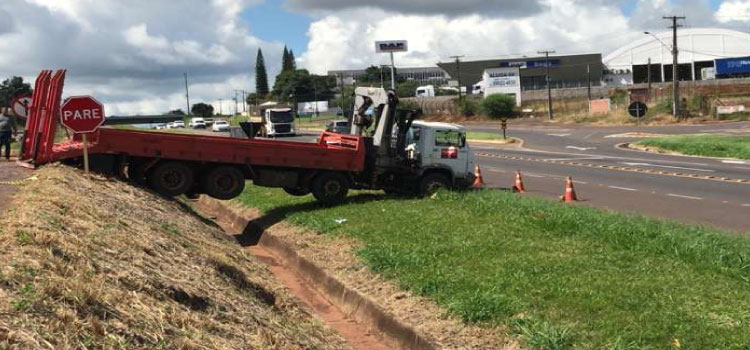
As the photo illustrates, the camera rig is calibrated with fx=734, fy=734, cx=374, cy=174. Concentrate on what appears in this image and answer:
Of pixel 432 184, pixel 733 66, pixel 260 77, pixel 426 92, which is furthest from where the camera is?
pixel 260 77

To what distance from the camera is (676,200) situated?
58.7ft

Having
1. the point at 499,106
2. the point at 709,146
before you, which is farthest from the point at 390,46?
the point at 709,146

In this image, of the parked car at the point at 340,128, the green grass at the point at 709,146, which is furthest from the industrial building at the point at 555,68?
the parked car at the point at 340,128

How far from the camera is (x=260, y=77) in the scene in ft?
653

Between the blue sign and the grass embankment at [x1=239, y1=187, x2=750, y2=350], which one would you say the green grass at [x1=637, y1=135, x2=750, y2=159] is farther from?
the blue sign

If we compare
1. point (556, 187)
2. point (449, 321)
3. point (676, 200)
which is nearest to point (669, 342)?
point (449, 321)

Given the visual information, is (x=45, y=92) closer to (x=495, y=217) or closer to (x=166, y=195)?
(x=166, y=195)

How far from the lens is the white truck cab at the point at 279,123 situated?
6231cm

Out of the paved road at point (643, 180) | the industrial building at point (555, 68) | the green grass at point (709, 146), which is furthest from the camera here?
the industrial building at point (555, 68)

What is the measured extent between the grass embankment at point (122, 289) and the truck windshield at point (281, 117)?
5284cm

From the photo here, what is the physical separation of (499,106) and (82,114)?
83.3 m

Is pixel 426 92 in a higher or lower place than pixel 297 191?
higher

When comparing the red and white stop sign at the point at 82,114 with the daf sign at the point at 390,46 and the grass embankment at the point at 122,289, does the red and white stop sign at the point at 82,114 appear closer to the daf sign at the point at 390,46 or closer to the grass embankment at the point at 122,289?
the grass embankment at the point at 122,289

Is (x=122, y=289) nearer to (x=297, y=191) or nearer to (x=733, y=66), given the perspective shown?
(x=297, y=191)
